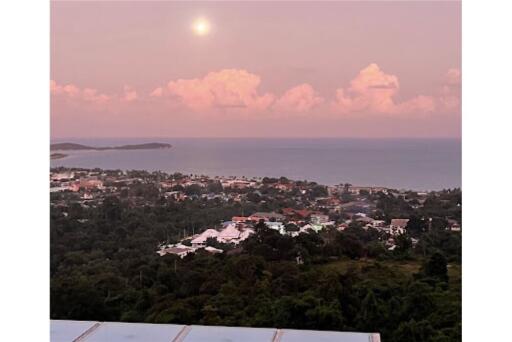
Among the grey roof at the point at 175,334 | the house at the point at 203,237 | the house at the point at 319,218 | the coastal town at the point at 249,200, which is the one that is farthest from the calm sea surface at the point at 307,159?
the grey roof at the point at 175,334

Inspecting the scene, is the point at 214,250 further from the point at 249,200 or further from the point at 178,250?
the point at 249,200

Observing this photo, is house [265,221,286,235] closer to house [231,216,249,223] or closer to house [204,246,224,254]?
house [231,216,249,223]

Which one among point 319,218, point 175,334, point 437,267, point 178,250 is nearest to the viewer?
point 175,334

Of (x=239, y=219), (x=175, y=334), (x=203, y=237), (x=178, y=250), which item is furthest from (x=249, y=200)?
(x=175, y=334)

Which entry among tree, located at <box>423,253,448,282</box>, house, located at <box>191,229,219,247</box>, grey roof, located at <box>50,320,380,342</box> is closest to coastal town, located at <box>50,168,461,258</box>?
house, located at <box>191,229,219,247</box>
